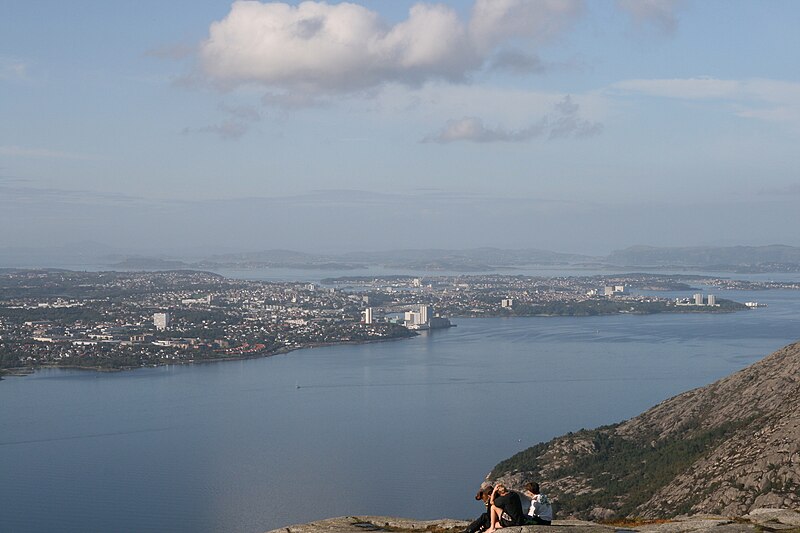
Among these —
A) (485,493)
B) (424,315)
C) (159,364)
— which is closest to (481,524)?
(485,493)

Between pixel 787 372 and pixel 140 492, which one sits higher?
pixel 787 372

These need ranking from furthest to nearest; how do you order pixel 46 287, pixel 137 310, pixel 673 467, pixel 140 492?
pixel 46 287 → pixel 137 310 → pixel 140 492 → pixel 673 467

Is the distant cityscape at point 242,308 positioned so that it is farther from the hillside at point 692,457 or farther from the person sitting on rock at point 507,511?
the person sitting on rock at point 507,511

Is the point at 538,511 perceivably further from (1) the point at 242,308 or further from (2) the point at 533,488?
(1) the point at 242,308

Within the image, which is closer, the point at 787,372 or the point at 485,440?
the point at 787,372

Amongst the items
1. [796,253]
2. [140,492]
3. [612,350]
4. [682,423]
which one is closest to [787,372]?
[682,423]

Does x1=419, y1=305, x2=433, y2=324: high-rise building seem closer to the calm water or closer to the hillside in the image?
the calm water

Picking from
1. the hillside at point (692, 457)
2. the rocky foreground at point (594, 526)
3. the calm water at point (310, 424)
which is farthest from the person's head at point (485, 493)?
the calm water at point (310, 424)

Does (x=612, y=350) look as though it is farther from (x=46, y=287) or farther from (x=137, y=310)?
(x=46, y=287)

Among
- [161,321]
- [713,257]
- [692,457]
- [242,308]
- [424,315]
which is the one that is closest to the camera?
[692,457]
